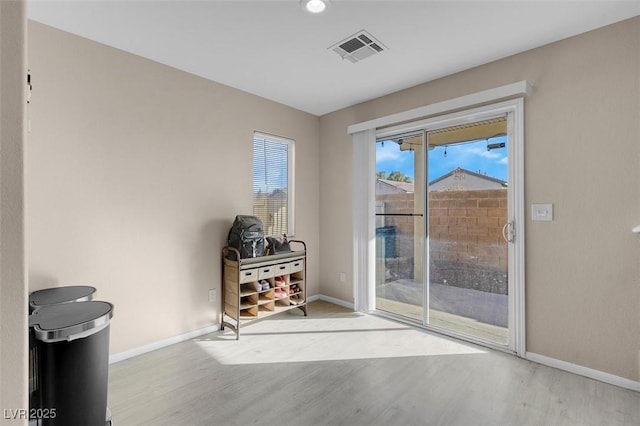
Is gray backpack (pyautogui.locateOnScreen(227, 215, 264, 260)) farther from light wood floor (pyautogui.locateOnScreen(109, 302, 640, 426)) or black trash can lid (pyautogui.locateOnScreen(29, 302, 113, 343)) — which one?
black trash can lid (pyautogui.locateOnScreen(29, 302, 113, 343))

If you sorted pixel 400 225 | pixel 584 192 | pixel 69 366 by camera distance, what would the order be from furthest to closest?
pixel 400 225
pixel 584 192
pixel 69 366

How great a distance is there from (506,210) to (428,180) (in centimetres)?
82

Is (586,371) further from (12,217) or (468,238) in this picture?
(12,217)

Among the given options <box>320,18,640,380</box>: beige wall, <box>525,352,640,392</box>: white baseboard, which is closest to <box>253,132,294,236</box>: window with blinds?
<box>320,18,640,380</box>: beige wall

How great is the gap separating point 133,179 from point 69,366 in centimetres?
155

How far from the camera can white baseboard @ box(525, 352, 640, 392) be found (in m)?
2.10

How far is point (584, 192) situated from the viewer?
227 cm

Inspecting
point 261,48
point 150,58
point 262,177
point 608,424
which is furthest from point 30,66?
point 608,424

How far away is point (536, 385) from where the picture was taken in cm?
215

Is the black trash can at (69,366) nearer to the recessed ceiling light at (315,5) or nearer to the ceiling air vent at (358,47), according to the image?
the recessed ceiling light at (315,5)

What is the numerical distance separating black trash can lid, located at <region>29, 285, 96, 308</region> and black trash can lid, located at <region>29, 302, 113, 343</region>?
20 cm

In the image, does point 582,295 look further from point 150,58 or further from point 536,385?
point 150,58

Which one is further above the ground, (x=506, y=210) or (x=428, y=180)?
(x=428, y=180)

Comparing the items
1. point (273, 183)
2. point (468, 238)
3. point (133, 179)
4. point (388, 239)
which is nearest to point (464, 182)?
point (468, 238)
